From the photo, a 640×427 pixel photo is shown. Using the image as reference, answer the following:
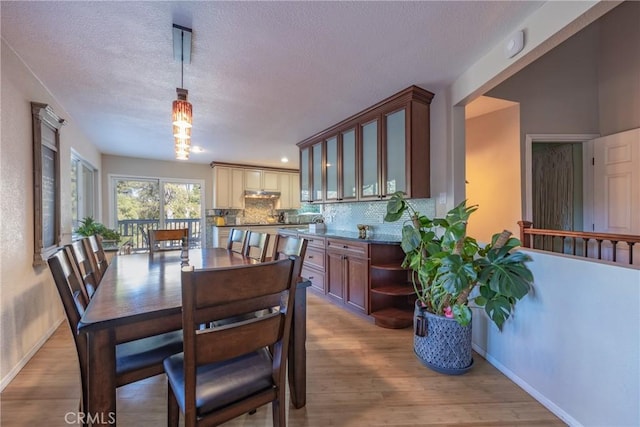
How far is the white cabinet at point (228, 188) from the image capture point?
6.05m

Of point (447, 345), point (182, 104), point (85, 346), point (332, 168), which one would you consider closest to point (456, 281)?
point (447, 345)

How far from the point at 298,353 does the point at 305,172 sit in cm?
337

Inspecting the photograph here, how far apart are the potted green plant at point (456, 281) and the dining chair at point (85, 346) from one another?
164 centimetres

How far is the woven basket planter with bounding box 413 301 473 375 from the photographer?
190 cm

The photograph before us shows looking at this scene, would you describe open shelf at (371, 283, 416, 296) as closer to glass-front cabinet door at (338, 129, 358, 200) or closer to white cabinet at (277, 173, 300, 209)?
glass-front cabinet door at (338, 129, 358, 200)

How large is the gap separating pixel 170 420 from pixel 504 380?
202cm

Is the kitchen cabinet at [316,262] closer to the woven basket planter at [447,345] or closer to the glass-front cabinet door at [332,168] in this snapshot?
Answer: the glass-front cabinet door at [332,168]

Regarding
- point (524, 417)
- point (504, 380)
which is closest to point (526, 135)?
point (504, 380)

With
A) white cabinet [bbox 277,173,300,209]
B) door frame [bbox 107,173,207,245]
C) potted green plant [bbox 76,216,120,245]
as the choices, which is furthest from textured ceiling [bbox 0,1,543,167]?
white cabinet [bbox 277,173,300,209]

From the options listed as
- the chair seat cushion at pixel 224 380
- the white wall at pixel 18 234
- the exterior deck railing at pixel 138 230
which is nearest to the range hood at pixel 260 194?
the exterior deck railing at pixel 138 230

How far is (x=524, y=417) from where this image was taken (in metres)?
1.50

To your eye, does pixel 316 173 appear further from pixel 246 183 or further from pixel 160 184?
pixel 160 184

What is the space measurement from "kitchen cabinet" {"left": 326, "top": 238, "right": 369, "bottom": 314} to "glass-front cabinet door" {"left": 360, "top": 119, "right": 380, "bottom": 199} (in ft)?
2.16

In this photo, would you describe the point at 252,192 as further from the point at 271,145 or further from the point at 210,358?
the point at 210,358
